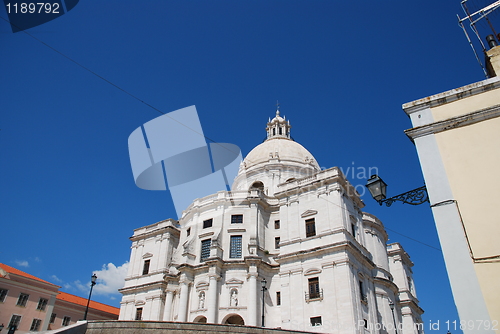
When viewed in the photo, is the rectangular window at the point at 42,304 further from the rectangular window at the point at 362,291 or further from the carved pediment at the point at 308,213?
the rectangular window at the point at 362,291

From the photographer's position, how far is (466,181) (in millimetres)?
9516

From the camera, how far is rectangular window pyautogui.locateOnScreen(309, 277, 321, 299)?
28.8 meters

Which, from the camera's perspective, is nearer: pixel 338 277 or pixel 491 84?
pixel 491 84

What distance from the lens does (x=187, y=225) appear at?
38.7 m

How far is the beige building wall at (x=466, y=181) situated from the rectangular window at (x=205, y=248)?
27.3 meters

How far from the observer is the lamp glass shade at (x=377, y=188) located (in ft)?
31.7

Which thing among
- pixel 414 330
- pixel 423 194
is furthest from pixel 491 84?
pixel 414 330

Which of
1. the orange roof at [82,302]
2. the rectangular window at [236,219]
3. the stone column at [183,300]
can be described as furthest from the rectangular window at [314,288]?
the orange roof at [82,302]

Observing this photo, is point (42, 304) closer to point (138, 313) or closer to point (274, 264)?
point (138, 313)

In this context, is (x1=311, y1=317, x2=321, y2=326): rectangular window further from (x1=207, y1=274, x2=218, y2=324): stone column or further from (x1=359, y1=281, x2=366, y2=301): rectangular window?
(x1=207, y1=274, x2=218, y2=324): stone column

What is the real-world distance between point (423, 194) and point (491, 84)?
380cm

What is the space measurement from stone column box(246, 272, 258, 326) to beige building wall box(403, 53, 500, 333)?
78.5 ft

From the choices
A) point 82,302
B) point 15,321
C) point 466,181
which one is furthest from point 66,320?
point 466,181

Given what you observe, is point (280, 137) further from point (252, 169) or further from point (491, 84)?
point (491, 84)
